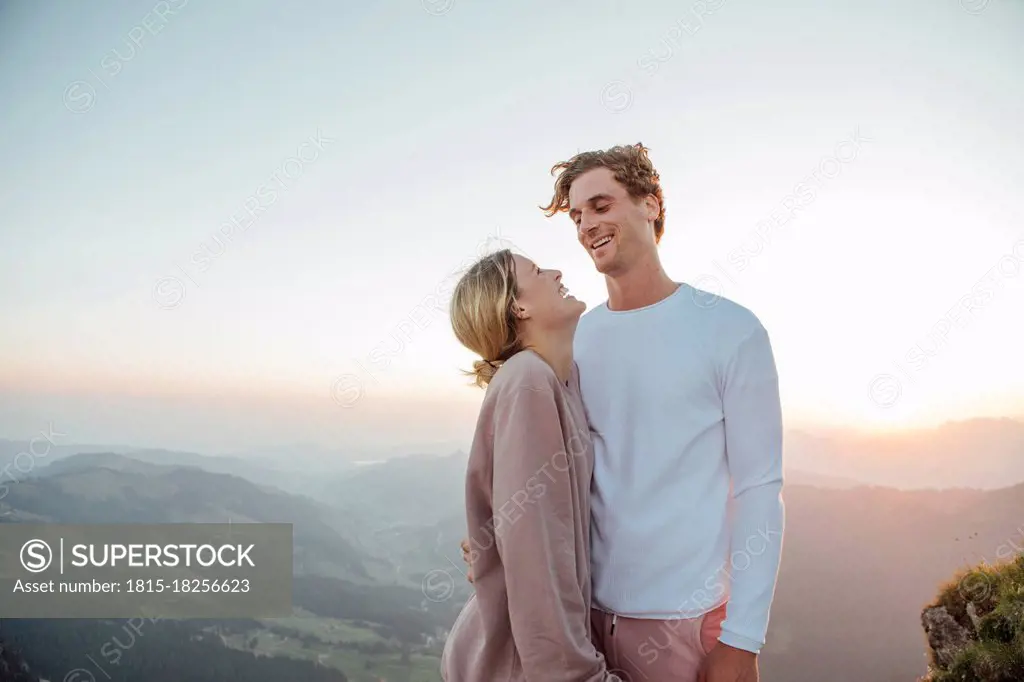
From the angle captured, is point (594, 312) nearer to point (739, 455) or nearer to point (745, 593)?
point (739, 455)

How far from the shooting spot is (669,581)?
1.66m

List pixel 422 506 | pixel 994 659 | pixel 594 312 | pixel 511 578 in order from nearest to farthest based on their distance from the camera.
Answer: pixel 511 578, pixel 594 312, pixel 994 659, pixel 422 506

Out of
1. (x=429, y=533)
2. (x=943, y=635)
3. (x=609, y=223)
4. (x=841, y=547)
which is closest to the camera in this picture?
(x=609, y=223)

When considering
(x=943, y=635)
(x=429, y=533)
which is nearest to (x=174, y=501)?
(x=429, y=533)

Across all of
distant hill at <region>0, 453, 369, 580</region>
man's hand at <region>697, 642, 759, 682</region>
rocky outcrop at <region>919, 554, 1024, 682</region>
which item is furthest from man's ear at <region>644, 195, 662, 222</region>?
distant hill at <region>0, 453, 369, 580</region>

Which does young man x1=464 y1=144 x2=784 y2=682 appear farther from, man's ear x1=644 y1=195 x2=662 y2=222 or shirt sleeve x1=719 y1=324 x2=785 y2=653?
man's ear x1=644 y1=195 x2=662 y2=222

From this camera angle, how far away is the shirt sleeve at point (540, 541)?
53.3 inches

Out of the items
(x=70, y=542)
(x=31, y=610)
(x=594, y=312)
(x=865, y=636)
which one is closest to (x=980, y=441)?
(x=865, y=636)

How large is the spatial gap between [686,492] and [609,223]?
0.72m

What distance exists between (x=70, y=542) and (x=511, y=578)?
7.86 meters

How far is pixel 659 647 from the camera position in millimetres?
1650

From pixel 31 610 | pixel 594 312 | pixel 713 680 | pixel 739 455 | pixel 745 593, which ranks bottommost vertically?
pixel 31 610

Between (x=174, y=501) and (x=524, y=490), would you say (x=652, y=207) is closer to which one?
(x=524, y=490)

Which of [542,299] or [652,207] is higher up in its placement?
[652,207]
